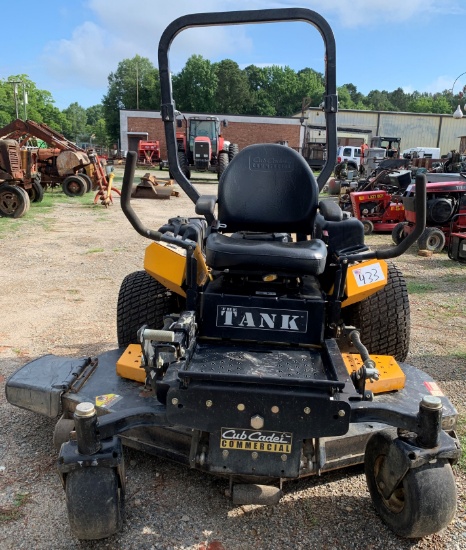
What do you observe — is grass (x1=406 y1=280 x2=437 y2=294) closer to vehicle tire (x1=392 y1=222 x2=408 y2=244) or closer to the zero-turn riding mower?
vehicle tire (x1=392 y1=222 x2=408 y2=244)

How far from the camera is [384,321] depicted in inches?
116

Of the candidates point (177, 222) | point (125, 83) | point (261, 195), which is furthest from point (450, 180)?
point (125, 83)

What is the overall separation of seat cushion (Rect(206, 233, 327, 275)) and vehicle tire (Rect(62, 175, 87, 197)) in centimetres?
1202

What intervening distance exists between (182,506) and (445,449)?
1.05m

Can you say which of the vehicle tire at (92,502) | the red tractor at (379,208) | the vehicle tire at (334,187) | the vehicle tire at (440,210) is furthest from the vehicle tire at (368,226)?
the vehicle tire at (92,502)

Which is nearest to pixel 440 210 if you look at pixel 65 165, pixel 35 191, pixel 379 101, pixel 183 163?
pixel 183 163

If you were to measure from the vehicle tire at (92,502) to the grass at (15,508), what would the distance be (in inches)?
13.9

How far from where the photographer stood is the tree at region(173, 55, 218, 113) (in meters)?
52.7

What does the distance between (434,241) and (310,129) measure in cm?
2387

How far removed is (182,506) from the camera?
218cm

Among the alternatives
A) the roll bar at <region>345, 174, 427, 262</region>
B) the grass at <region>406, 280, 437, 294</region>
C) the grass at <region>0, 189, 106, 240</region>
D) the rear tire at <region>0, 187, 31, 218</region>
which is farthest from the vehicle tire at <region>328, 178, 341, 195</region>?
the roll bar at <region>345, 174, 427, 262</region>

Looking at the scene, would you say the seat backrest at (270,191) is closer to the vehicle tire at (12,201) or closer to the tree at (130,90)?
the vehicle tire at (12,201)

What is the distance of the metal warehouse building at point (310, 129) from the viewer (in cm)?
3284

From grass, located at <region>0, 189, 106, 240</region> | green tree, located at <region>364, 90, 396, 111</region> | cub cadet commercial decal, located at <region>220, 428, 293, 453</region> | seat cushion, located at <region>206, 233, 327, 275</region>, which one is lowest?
grass, located at <region>0, 189, 106, 240</region>
